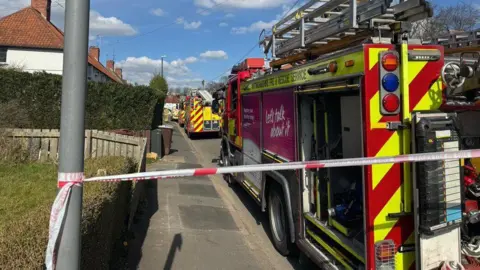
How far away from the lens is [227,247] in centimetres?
548

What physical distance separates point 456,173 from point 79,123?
2.67m

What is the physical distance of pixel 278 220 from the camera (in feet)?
17.9

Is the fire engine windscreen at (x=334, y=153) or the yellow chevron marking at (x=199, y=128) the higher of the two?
the yellow chevron marking at (x=199, y=128)

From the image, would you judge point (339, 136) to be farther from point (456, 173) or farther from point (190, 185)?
point (190, 185)

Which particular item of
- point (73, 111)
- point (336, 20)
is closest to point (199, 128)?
point (336, 20)

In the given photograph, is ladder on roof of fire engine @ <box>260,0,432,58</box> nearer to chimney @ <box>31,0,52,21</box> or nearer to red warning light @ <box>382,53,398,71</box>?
red warning light @ <box>382,53,398,71</box>

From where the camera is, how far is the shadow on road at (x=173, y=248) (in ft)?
15.3

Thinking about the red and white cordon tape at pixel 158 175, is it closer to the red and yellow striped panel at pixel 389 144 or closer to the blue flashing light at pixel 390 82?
the red and yellow striped panel at pixel 389 144

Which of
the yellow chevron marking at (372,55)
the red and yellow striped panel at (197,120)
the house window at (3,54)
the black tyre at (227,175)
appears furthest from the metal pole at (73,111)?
the house window at (3,54)

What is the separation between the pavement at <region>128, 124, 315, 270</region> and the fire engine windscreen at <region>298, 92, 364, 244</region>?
46.9 inches


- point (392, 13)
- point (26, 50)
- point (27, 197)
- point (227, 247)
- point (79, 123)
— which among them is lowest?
point (227, 247)

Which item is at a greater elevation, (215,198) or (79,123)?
(79,123)

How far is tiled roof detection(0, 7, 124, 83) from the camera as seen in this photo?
103ft

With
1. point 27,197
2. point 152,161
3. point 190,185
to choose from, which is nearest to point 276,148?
point 27,197
